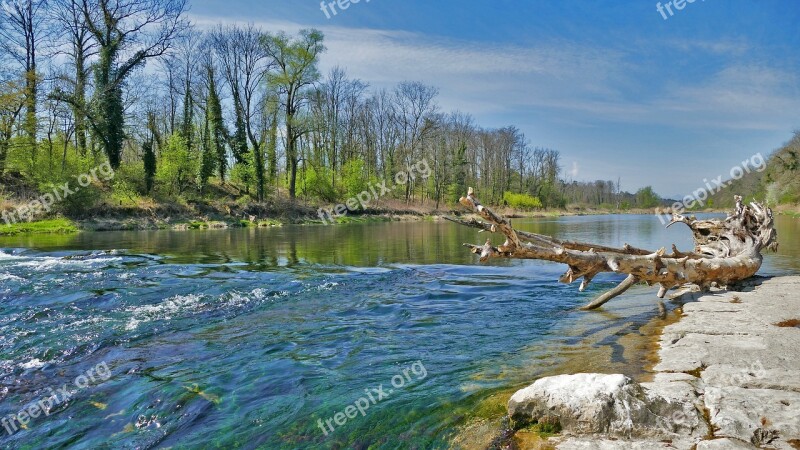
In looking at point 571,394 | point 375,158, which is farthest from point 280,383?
point 375,158

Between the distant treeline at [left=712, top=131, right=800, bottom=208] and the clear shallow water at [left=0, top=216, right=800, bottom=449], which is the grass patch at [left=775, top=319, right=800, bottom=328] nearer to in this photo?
the clear shallow water at [left=0, top=216, right=800, bottom=449]

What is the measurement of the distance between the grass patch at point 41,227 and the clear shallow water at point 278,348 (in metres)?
16.0

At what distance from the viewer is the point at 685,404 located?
379cm

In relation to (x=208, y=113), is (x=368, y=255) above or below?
below

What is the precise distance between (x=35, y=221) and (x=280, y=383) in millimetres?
30321

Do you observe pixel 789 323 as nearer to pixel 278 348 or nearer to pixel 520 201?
pixel 278 348

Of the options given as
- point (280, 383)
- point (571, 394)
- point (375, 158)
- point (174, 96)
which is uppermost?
point (174, 96)

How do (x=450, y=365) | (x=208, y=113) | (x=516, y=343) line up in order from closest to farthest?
(x=450, y=365)
(x=516, y=343)
(x=208, y=113)

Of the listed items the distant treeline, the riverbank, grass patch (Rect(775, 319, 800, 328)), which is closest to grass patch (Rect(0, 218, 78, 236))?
the riverbank

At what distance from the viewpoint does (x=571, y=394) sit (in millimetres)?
3807

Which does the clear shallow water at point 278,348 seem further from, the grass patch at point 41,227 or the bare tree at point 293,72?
the bare tree at point 293,72

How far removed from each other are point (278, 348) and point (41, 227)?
27.8 metres

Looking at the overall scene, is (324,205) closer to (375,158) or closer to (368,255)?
(375,158)

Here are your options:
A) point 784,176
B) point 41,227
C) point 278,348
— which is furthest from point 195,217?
point 784,176
